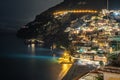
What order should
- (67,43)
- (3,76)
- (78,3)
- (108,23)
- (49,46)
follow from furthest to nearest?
(78,3) < (49,46) < (67,43) < (108,23) < (3,76)

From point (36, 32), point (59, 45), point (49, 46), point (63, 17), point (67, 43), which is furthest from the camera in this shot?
point (36, 32)

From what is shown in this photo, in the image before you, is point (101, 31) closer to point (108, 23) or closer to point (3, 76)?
point (108, 23)

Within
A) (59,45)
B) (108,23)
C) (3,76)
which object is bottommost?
(3,76)

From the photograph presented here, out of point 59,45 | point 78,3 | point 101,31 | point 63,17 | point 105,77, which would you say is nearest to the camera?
point 105,77

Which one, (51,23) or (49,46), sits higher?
(51,23)

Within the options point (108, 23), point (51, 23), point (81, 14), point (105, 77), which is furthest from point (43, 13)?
point (105, 77)

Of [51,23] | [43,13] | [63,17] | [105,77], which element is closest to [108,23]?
[63,17]

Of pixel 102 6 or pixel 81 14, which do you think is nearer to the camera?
pixel 102 6

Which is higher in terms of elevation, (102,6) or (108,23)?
(102,6)

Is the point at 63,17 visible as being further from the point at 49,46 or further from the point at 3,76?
the point at 3,76
